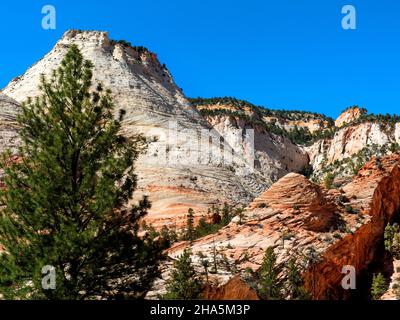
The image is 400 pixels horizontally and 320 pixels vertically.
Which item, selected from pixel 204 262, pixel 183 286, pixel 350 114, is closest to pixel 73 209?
pixel 183 286

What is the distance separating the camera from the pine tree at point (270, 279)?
2052cm

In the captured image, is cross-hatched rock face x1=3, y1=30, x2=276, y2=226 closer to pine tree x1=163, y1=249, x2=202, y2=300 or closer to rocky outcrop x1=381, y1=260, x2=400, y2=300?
pine tree x1=163, y1=249, x2=202, y2=300

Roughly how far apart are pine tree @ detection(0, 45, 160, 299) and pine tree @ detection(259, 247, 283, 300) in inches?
260

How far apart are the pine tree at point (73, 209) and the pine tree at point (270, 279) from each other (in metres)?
6.60

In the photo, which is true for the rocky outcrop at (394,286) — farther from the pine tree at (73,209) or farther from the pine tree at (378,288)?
the pine tree at (73,209)

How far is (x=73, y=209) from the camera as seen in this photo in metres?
14.2

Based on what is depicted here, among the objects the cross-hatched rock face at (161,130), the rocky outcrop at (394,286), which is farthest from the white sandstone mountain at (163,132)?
the rocky outcrop at (394,286)

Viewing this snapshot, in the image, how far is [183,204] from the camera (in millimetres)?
37219

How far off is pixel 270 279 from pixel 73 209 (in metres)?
9.41

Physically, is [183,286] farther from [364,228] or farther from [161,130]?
[161,130]

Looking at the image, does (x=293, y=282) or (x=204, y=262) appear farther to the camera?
(x=293, y=282)

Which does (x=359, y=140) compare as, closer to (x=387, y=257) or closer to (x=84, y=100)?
(x=387, y=257)

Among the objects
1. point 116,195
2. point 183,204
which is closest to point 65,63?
point 116,195
